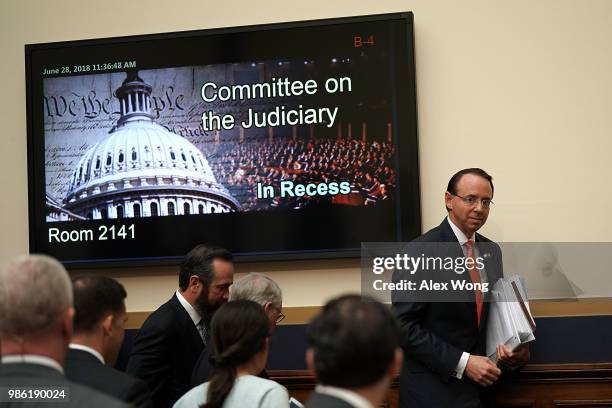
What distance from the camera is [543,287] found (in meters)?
4.35

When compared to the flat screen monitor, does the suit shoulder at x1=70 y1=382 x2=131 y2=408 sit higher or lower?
lower

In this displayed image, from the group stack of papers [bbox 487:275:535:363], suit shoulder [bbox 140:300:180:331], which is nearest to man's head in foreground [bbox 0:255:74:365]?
suit shoulder [bbox 140:300:180:331]

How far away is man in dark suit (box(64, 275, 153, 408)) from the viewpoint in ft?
8.16

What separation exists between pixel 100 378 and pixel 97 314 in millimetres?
185

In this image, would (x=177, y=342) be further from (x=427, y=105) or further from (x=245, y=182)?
(x=427, y=105)

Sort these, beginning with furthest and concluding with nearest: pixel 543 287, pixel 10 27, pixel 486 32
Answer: pixel 10 27 → pixel 486 32 → pixel 543 287

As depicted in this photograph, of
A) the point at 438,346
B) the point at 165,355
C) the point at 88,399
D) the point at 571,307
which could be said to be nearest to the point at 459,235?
the point at 438,346

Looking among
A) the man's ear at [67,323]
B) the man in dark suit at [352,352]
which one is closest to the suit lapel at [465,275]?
the man in dark suit at [352,352]

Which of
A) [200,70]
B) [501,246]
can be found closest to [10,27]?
[200,70]

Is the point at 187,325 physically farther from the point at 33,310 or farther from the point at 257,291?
the point at 33,310

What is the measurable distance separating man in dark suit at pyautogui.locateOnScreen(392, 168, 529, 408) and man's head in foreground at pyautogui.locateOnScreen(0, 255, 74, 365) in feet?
6.77

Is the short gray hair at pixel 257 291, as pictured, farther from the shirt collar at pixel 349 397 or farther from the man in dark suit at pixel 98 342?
the shirt collar at pixel 349 397

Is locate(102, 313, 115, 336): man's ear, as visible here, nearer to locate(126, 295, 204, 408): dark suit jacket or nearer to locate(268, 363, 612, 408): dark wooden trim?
locate(126, 295, 204, 408): dark suit jacket

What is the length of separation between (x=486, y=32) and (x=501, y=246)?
45.3 inches
